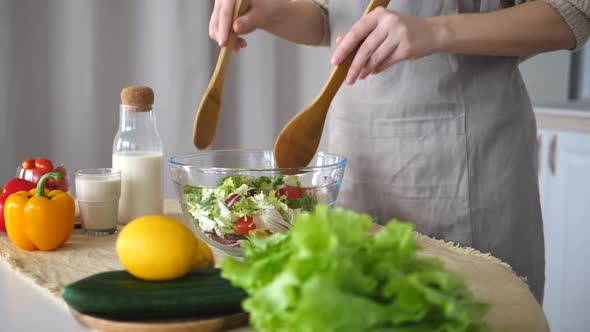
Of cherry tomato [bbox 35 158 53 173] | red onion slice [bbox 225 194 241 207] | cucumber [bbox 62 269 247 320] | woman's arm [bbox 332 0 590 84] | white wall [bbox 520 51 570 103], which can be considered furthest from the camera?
white wall [bbox 520 51 570 103]

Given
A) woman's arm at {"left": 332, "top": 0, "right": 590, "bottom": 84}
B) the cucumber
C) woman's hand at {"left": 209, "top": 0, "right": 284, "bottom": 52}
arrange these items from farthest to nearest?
woman's hand at {"left": 209, "top": 0, "right": 284, "bottom": 52} → woman's arm at {"left": 332, "top": 0, "right": 590, "bottom": 84} → the cucumber

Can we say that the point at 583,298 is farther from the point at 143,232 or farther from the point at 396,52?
the point at 143,232

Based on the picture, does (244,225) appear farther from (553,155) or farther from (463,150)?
(553,155)

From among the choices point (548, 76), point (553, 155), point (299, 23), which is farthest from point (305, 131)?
point (548, 76)

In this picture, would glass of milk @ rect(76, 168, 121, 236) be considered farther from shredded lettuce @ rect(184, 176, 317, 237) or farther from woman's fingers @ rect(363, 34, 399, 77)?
woman's fingers @ rect(363, 34, 399, 77)

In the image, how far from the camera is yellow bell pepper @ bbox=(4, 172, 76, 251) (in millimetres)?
1100

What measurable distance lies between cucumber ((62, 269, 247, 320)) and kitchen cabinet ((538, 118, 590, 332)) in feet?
6.09

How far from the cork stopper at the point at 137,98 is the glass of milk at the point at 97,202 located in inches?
5.7

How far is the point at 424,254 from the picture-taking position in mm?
1130

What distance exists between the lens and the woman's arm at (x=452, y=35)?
1.16m

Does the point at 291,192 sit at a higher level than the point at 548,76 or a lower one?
lower

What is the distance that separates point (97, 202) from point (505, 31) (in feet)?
2.47

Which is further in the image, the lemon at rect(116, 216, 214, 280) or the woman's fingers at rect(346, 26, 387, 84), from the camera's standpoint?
the woman's fingers at rect(346, 26, 387, 84)

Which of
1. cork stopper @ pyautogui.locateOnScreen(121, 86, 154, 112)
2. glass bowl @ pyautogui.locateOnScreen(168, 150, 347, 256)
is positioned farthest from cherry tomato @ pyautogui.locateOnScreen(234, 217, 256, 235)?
cork stopper @ pyautogui.locateOnScreen(121, 86, 154, 112)
